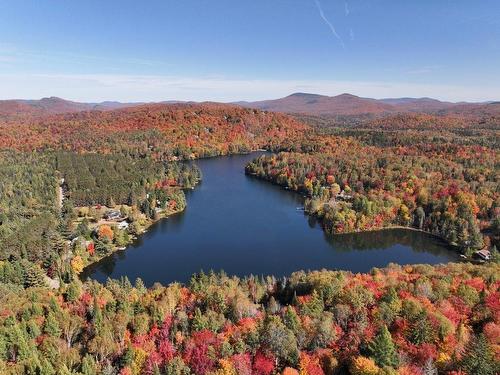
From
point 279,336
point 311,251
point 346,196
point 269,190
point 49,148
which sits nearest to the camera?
point 279,336

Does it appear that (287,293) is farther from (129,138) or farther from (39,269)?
(129,138)

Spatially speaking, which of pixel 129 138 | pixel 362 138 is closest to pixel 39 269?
pixel 129 138

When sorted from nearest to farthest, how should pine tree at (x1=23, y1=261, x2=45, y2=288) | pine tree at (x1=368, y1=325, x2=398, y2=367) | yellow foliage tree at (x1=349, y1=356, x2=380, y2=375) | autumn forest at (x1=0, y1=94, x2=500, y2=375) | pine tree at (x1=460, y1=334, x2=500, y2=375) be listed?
pine tree at (x1=460, y1=334, x2=500, y2=375) → yellow foliage tree at (x1=349, y1=356, x2=380, y2=375) → pine tree at (x1=368, y1=325, x2=398, y2=367) → autumn forest at (x1=0, y1=94, x2=500, y2=375) → pine tree at (x1=23, y1=261, x2=45, y2=288)

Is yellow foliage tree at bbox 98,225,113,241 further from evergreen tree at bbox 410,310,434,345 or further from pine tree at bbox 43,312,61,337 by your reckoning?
evergreen tree at bbox 410,310,434,345

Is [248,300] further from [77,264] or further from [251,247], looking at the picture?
[77,264]

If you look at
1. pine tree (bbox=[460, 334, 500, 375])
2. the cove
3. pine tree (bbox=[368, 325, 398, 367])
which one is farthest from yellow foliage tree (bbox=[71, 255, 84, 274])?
pine tree (bbox=[460, 334, 500, 375])

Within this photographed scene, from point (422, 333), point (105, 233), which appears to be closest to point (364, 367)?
point (422, 333)
